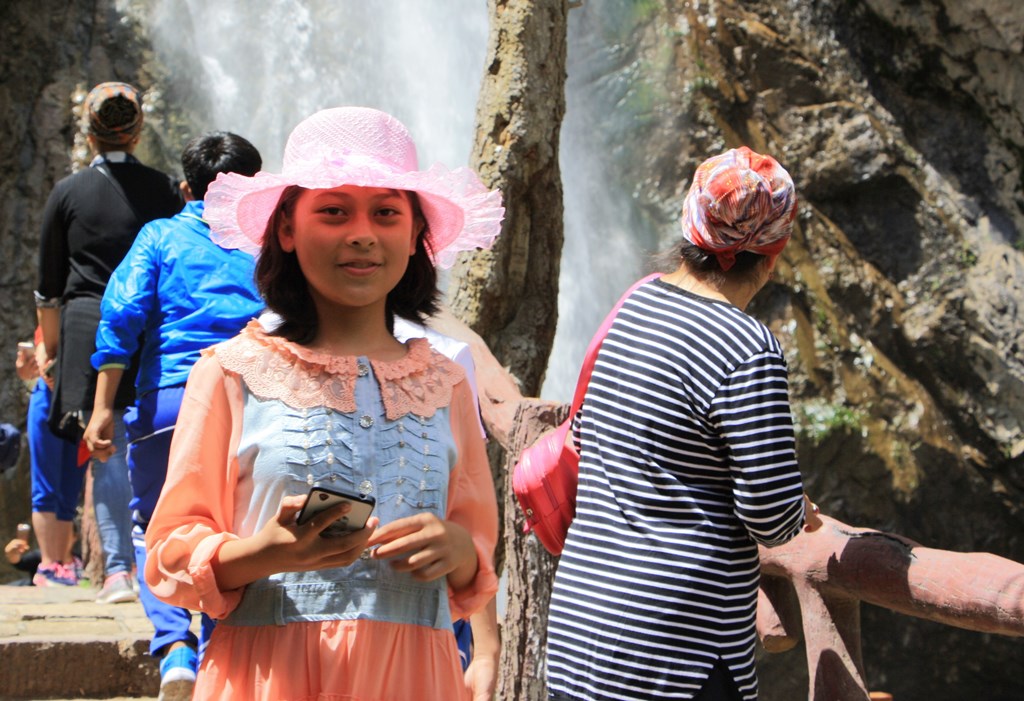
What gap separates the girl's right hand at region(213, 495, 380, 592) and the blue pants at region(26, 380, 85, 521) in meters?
4.10

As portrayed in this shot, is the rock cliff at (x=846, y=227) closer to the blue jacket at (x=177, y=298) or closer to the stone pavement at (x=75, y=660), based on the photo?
the stone pavement at (x=75, y=660)

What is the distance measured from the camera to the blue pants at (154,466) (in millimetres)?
3762

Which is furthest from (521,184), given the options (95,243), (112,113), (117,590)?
(117,590)

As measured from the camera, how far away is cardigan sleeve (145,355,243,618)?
187 cm

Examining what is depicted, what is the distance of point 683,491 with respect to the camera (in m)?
2.33

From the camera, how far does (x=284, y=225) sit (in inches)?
85.2

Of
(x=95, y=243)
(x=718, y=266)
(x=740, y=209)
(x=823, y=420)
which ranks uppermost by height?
(x=740, y=209)

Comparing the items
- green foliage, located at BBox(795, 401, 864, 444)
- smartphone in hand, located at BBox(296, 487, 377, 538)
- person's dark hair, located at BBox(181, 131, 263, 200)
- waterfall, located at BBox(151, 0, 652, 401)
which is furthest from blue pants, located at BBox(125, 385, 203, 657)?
waterfall, located at BBox(151, 0, 652, 401)

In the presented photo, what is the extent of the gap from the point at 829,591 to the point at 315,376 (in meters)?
1.71

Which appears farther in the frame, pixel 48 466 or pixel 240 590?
pixel 48 466

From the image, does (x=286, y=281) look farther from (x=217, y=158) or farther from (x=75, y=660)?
(x=75, y=660)

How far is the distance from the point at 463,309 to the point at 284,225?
4116 millimetres

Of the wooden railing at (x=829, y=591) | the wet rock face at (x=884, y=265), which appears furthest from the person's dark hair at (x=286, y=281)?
the wet rock face at (x=884, y=265)

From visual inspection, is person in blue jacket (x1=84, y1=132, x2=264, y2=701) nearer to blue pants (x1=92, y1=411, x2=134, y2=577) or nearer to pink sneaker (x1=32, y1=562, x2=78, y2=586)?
blue pants (x1=92, y1=411, x2=134, y2=577)
